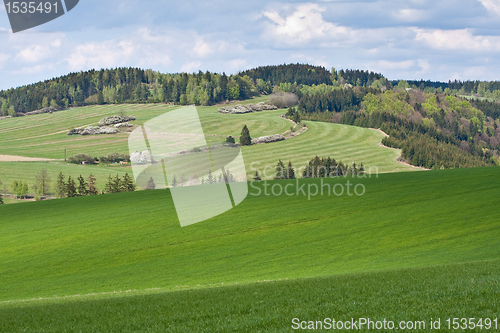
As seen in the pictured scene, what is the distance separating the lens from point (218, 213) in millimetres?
42969

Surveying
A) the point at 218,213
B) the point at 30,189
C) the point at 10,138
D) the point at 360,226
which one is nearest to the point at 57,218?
the point at 218,213

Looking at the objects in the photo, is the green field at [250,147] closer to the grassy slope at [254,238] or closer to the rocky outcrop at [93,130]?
the rocky outcrop at [93,130]

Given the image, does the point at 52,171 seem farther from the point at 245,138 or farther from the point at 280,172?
the point at 245,138

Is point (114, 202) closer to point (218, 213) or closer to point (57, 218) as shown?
point (57, 218)

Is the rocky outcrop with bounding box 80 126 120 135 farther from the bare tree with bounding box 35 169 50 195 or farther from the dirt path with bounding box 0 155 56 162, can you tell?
the bare tree with bounding box 35 169 50 195

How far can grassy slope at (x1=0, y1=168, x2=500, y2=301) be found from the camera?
85.6ft

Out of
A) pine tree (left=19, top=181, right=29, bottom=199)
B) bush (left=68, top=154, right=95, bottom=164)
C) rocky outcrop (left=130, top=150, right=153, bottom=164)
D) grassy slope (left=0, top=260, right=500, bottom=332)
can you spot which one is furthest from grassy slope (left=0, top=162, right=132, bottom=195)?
grassy slope (left=0, top=260, right=500, bottom=332)

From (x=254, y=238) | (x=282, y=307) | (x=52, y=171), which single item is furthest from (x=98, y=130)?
(x=282, y=307)

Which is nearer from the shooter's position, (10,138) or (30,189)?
(30,189)

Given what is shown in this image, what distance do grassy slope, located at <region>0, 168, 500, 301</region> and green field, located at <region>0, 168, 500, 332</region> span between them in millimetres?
135

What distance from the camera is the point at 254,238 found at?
33.8 metres

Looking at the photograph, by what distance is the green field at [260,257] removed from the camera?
1127 cm

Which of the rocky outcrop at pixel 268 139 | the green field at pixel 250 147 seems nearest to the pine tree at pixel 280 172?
the green field at pixel 250 147

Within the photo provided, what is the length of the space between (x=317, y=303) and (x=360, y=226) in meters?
23.9
